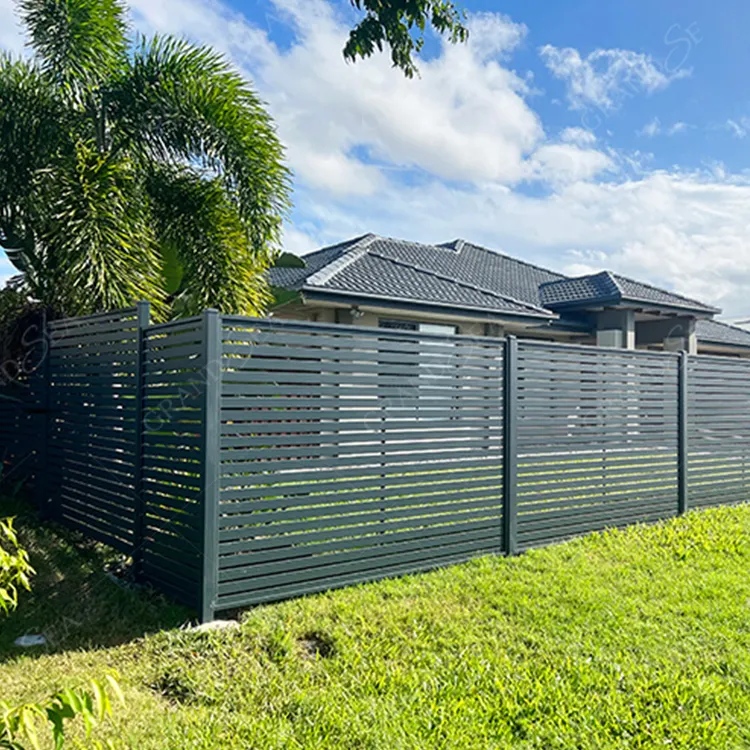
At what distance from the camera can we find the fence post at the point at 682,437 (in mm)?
7551

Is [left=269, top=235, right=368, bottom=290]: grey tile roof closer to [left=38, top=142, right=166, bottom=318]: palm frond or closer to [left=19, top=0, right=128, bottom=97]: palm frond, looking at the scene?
[left=38, top=142, right=166, bottom=318]: palm frond

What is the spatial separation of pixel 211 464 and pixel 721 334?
883 inches

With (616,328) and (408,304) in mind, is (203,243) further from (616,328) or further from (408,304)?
(616,328)

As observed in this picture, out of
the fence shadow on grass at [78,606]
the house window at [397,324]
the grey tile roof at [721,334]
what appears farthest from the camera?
the grey tile roof at [721,334]

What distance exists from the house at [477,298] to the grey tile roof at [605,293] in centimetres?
3

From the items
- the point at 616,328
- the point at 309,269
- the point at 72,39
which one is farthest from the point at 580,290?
the point at 72,39

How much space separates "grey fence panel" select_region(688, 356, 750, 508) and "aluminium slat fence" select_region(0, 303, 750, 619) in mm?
637

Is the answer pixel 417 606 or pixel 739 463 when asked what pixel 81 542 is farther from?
pixel 739 463

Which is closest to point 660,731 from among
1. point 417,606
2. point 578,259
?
point 417,606

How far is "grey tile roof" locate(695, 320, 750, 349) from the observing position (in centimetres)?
2067

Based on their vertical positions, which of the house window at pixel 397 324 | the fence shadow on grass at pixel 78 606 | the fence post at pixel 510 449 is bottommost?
the fence shadow on grass at pixel 78 606

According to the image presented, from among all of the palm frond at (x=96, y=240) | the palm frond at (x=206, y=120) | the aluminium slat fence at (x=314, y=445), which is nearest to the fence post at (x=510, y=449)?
the aluminium slat fence at (x=314, y=445)

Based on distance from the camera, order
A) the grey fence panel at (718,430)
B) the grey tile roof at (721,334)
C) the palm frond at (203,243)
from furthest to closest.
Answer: the grey tile roof at (721,334) < the grey fence panel at (718,430) < the palm frond at (203,243)

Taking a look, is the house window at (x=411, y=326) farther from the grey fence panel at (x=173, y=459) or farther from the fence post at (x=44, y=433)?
the grey fence panel at (x=173, y=459)
